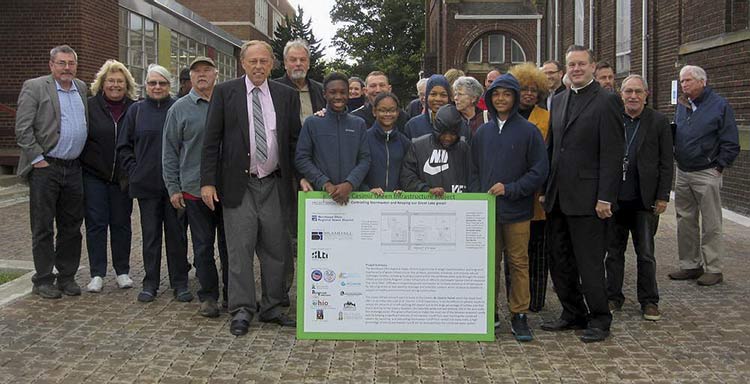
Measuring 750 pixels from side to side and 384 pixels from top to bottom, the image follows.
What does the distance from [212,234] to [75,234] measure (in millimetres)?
1604

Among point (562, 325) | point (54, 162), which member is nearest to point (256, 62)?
point (54, 162)

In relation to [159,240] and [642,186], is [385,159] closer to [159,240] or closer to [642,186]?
[642,186]

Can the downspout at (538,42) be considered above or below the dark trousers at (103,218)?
above

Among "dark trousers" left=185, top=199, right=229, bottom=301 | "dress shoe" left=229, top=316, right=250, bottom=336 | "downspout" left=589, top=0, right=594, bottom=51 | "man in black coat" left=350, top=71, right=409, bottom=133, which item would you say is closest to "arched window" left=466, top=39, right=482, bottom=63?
"downspout" left=589, top=0, right=594, bottom=51

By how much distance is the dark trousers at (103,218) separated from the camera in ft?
24.6

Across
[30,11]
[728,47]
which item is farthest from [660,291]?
[30,11]

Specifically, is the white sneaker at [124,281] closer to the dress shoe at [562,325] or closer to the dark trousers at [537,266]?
the dark trousers at [537,266]

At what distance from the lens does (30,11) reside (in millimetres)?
17547

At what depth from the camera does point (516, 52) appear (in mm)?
43281

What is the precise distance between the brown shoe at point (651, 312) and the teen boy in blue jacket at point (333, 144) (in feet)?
8.50

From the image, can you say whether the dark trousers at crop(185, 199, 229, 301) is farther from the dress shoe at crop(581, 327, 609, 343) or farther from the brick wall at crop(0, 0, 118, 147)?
the brick wall at crop(0, 0, 118, 147)

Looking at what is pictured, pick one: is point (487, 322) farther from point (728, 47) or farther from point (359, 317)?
point (728, 47)

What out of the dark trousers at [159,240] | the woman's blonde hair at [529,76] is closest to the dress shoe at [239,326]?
the dark trousers at [159,240]

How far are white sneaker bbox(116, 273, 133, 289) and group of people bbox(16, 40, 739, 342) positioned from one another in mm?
15
